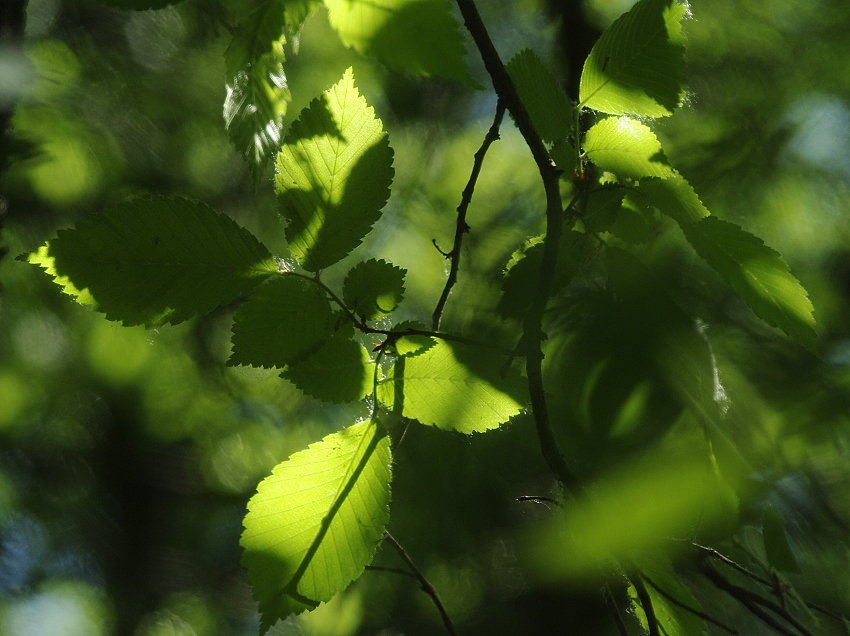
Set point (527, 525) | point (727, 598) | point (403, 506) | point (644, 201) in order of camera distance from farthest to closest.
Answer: point (527, 525), point (403, 506), point (727, 598), point (644, 201)

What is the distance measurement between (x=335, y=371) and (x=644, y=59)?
32cm

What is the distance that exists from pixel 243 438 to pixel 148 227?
1.68 m

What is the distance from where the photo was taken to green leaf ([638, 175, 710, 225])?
428mm

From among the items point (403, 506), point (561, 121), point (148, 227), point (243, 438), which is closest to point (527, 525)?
point (403, 506)

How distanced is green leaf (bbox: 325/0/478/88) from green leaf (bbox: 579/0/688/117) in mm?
189

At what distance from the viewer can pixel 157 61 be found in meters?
1.68

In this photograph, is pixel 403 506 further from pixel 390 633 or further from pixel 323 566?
pixel 323 566

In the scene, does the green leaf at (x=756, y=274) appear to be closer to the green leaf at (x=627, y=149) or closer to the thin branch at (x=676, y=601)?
the green leaf at (x=627, y=149)

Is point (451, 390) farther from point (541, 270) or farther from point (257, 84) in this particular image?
point (257, 84)

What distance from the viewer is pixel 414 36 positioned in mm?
307

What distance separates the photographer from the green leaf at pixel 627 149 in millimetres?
478

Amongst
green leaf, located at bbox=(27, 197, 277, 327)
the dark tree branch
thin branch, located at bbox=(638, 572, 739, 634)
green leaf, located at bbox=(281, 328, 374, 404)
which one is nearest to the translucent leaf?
thin branch, located at bbox=(638, 572, 739, 634)

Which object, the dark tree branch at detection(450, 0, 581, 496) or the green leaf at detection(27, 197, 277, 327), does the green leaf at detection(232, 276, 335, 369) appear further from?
the dark tree branch at detection(450, 0, 581, 496)

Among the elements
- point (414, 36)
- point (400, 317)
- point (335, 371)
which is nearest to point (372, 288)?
point (335, 371)
